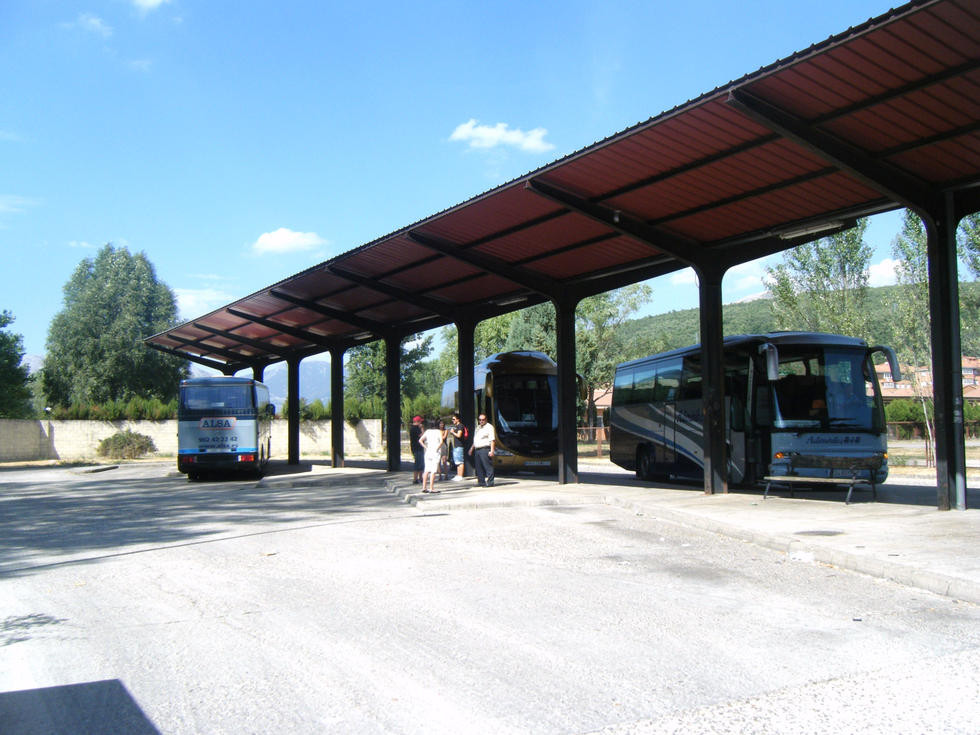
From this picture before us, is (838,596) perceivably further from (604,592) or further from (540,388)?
(540,388)

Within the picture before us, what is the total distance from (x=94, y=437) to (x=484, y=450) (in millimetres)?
35600

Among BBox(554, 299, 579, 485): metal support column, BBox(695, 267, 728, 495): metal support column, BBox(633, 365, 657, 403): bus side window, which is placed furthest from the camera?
BBox(633, 365, 657, 403): bus side window

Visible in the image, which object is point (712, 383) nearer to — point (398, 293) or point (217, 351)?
point (398, 293)

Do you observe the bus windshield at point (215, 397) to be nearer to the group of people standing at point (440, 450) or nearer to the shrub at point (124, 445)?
the group of people standing at point (440, 450)

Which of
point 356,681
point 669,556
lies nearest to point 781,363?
point 669,556

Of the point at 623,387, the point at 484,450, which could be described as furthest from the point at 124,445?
the point at 623,387

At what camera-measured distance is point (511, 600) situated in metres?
7.07

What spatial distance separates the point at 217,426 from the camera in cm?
2561

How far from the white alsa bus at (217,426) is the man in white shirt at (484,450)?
983 cm

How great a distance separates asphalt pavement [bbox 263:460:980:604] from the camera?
7.81m

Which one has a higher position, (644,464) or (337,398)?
(337,398)

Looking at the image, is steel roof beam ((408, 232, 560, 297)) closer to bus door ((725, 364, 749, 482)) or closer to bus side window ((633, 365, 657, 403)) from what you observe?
bus side window ((633, 365, 657, 403))

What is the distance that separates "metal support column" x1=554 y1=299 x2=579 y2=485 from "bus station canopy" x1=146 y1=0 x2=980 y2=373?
1.26ft

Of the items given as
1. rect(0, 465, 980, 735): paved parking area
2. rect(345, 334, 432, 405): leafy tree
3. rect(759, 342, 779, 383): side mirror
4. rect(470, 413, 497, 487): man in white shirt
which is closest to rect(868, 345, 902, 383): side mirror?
rect(759, 342, 779, 383): side mirror
